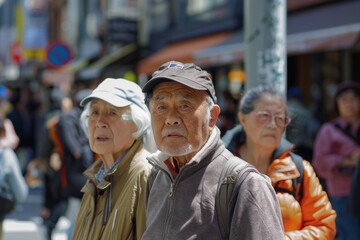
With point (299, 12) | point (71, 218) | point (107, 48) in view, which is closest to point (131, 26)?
point (107, 48)

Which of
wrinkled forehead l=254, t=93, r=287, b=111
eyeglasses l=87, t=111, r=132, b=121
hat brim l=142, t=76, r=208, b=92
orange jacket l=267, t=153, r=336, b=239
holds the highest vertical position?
hat brim l=142, t=76, r=208, b=92

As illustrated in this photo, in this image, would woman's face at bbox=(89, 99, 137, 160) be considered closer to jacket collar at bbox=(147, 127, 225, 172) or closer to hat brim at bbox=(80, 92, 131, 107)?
hat brim at bbox=(80, 92, 131, 107)

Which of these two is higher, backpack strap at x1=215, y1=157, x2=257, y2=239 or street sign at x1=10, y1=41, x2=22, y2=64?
street sign at x1=10, y1=41, x2=22, y2=64

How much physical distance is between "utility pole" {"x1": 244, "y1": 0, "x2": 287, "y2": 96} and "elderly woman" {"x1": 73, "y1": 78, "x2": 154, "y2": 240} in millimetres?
1536

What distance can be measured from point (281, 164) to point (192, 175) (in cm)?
117

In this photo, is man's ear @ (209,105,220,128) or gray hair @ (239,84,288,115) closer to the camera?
man's ear @ (209,105,220,128)

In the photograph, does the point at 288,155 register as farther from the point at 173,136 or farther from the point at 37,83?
the point at 37,83

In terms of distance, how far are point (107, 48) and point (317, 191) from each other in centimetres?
2230

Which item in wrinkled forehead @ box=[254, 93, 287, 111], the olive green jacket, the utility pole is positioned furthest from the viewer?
the utility pole

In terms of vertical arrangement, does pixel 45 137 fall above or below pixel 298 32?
below

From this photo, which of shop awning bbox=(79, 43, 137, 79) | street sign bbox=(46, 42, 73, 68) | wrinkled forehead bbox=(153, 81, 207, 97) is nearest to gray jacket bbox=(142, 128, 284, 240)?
wrinkled forehead bbox=(153, 81, 207, 97)

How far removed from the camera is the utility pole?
197 inches

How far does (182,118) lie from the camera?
107 inches

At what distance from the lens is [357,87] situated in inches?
259
